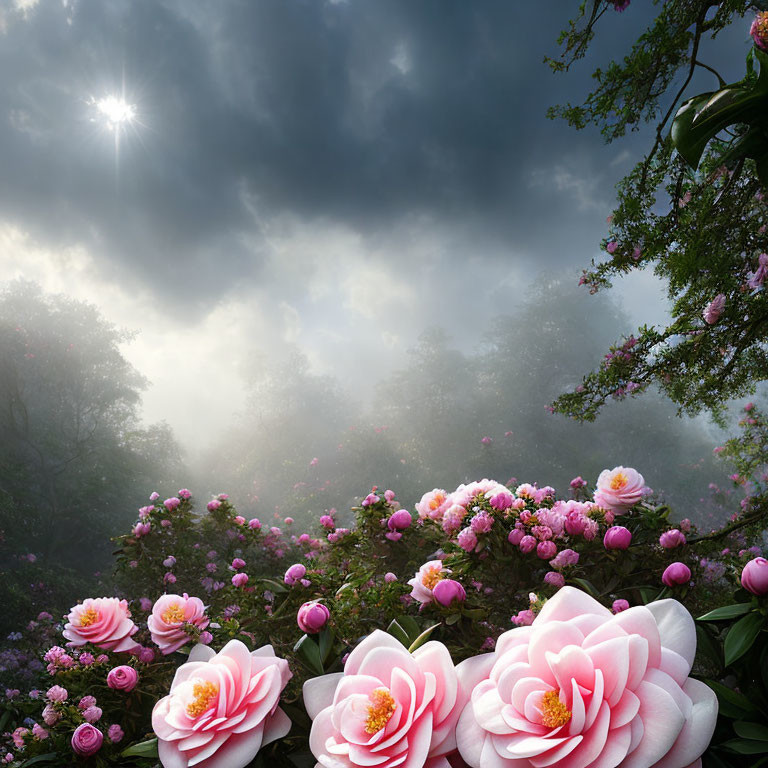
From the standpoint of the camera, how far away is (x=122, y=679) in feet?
3.56

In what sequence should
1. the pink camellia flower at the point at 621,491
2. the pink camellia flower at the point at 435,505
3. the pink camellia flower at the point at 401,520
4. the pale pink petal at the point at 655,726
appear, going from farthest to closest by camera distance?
the pink camellia flower at the point at 435,505, the pink camellia flower at the point at 401,520, the pink camellia flower at the point at 621,491, the pale pink petal at the point at 655,726

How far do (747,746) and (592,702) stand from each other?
29 centimetres

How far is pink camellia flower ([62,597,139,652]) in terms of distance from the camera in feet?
3.97

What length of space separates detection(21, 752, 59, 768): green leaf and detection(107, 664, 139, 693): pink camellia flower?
15 cm

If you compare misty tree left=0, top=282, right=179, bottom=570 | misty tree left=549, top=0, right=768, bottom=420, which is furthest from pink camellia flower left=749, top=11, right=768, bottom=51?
misty tree left=0, top=282, right=179, bottom=570

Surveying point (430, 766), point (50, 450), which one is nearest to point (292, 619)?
point (430, 766)

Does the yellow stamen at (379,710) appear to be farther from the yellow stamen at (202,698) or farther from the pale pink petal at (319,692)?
the yellow stamen at (202,698)

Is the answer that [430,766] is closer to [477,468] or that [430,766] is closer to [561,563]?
[561,563]

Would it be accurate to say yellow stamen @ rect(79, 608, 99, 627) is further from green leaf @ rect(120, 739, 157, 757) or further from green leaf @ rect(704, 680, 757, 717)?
green leaf @ rect(704, 680, 757, 717)

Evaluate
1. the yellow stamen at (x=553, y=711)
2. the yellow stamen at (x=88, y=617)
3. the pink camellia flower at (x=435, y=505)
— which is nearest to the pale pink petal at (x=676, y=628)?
the yellow stamen at (x=553, y=711)

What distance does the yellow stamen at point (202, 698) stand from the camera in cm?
74

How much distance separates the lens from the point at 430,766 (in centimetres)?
64

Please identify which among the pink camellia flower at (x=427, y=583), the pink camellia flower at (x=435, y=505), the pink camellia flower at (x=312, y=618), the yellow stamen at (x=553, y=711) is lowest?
the yellow stamen at (x=553, y=711)

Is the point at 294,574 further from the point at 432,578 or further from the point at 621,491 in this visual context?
the point at 621,491
